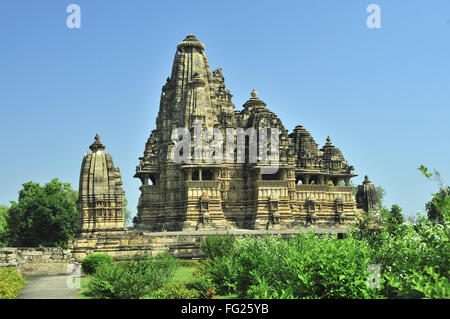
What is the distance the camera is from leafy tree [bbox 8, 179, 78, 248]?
57.4 m

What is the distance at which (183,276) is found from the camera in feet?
77.8

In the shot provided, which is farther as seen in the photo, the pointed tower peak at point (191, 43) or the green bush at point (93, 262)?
the pointed tower peak at point (191, 43)

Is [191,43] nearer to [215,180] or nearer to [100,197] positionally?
[215,180]

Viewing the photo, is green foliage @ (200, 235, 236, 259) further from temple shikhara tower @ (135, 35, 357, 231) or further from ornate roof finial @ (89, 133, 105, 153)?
temple shikhara tower @ (135, 35, 357, 231)

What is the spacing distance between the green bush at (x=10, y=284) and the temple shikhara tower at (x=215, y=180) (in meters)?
22.5

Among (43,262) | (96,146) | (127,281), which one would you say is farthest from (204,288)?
(96,146)

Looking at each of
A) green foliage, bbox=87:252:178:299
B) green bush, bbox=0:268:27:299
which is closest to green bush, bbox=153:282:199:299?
green foliage, bbox=87:252:178:299

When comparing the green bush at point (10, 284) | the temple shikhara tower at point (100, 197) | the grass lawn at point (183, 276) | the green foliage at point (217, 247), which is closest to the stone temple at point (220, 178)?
the temple shikhara tower at point (100, 197)

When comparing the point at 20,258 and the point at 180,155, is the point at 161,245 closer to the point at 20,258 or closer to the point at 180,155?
the point at 20,258

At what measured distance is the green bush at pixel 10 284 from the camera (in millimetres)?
17172

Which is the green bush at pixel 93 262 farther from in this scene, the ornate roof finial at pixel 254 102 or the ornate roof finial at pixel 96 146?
the ornate roof finial at pixel 254 102

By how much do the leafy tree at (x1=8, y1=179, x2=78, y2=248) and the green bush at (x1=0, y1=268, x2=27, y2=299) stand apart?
117 ft
